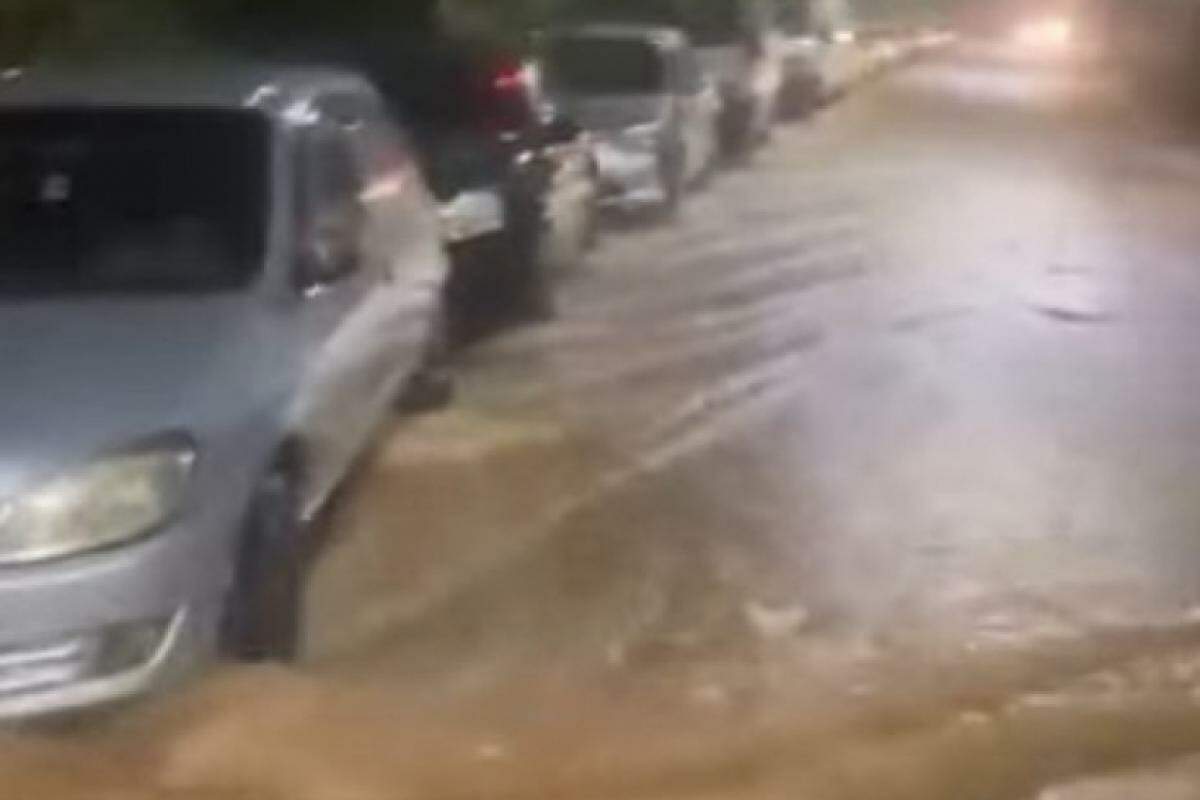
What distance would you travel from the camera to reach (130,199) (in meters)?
9.02

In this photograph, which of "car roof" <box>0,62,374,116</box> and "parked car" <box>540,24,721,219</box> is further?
"parked car" <box>540,24,721,219</box>

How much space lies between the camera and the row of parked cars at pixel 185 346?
727 cm

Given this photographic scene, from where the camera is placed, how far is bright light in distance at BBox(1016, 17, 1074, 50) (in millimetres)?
59344

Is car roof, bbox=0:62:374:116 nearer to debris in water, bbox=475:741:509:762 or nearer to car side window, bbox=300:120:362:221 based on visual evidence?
car side window, bbox=300:120:362:221

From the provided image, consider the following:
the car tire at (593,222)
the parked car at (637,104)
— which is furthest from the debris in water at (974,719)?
the parked car at (637,104)

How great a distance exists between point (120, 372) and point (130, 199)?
1.45 meters

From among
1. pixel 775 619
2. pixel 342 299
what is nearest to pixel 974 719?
pixel 775 619

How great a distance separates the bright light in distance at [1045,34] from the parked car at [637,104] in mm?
33505

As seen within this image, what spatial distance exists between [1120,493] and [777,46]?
2006 cm

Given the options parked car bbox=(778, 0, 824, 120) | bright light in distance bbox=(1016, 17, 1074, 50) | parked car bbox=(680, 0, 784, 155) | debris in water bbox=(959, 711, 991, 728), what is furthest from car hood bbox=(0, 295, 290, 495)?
bright light in distance bbox=(1016, 17, 1074, 50)

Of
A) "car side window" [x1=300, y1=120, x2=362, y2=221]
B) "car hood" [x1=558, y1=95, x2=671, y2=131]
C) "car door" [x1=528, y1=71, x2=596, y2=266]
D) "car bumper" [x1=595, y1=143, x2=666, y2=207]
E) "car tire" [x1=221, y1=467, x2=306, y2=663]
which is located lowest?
"car bumper" [x1=595, y1=143, x2=666, y2=207]

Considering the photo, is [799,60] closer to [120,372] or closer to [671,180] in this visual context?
[671,180]

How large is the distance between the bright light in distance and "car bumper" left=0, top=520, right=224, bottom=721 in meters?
50.9

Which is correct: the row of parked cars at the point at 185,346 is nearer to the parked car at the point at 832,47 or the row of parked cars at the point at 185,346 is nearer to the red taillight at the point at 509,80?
the red taillight at the point at 509,80
